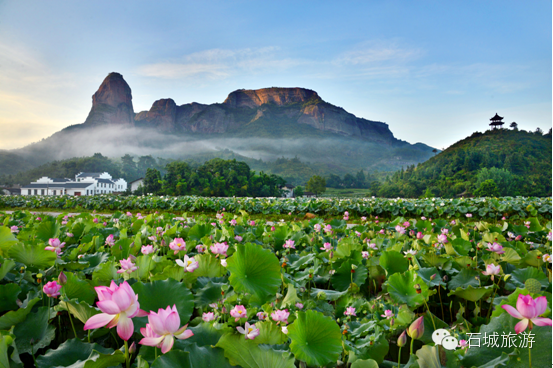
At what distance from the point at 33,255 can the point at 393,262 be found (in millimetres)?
1930

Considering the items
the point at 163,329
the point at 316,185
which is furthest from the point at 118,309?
the point at 316,185

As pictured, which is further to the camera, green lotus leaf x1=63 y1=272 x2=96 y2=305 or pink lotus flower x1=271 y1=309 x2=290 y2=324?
green lotus leaf x1=63 y1=272 x2=96 y2=305

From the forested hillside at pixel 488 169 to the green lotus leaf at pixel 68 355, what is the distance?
5221 cm

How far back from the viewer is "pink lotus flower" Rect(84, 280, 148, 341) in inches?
24.5

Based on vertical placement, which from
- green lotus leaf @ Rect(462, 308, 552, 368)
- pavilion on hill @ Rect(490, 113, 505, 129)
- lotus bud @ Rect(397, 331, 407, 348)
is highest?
pavilion on hill @ Rect(490, 113, 505, 129)

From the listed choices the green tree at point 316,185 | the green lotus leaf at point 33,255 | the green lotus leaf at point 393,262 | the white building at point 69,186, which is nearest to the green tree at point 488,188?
the green tree at point 316,185

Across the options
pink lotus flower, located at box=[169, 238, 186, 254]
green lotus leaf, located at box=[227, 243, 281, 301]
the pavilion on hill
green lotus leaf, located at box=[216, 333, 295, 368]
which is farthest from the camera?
the pavilion on hill

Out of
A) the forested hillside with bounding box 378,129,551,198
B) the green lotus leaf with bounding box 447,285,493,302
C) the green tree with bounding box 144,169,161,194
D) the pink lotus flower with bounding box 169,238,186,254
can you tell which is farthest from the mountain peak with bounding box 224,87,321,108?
the green lotus leaf with bounding box 447,285,493,302

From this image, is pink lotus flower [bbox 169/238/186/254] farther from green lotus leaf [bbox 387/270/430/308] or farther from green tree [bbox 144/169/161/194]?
green tree [bbox 144/169/161/194]

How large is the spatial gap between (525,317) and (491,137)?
69.9 m

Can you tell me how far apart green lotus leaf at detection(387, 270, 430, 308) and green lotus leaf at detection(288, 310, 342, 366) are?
554 millimetres

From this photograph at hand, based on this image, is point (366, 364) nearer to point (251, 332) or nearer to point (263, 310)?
point (251, 332)

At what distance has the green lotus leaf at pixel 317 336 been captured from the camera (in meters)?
0.87

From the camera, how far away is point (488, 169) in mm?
50438
